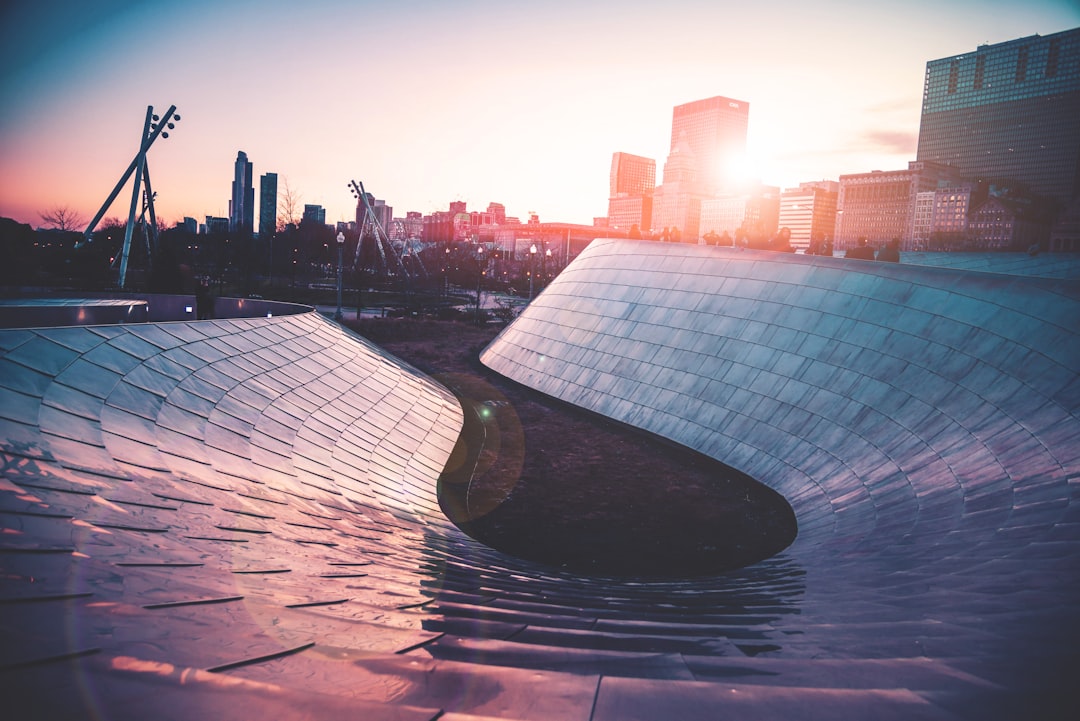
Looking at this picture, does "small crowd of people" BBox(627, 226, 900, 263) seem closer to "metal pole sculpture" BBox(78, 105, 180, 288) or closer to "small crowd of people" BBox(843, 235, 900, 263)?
"small crowd of people" BBox(843, 235, 900, 263)

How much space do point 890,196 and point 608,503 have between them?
214 metres

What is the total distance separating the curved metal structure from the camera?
11.3 ft

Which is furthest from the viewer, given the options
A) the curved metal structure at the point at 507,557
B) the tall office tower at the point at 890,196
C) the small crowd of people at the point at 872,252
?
the tall office tower at the point at 890,196

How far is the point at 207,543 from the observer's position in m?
5.41

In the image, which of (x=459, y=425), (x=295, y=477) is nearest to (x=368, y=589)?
(x=295, y=477)

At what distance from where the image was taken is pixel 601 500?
13.3 meters

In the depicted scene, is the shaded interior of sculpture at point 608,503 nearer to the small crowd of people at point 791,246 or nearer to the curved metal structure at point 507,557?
the curved metal structure at point 507,557

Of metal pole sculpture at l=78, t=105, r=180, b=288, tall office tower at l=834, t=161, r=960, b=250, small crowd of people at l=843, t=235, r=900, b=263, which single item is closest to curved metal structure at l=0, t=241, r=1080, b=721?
small crowd of people at l=843, t=235, r=900, b=263

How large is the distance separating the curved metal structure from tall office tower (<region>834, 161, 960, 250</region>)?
626ft

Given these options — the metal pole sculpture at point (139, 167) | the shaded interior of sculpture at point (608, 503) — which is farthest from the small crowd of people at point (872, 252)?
the metal pole sculpture at point (139, 167)

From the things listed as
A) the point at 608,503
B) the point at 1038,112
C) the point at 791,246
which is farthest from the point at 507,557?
the point at 1038,112

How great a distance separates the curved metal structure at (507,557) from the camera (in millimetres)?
3430

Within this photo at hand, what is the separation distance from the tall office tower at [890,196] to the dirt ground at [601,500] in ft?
626

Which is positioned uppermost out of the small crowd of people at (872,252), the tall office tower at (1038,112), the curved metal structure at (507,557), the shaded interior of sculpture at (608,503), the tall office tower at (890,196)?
the tall office tower at (1038,112)
